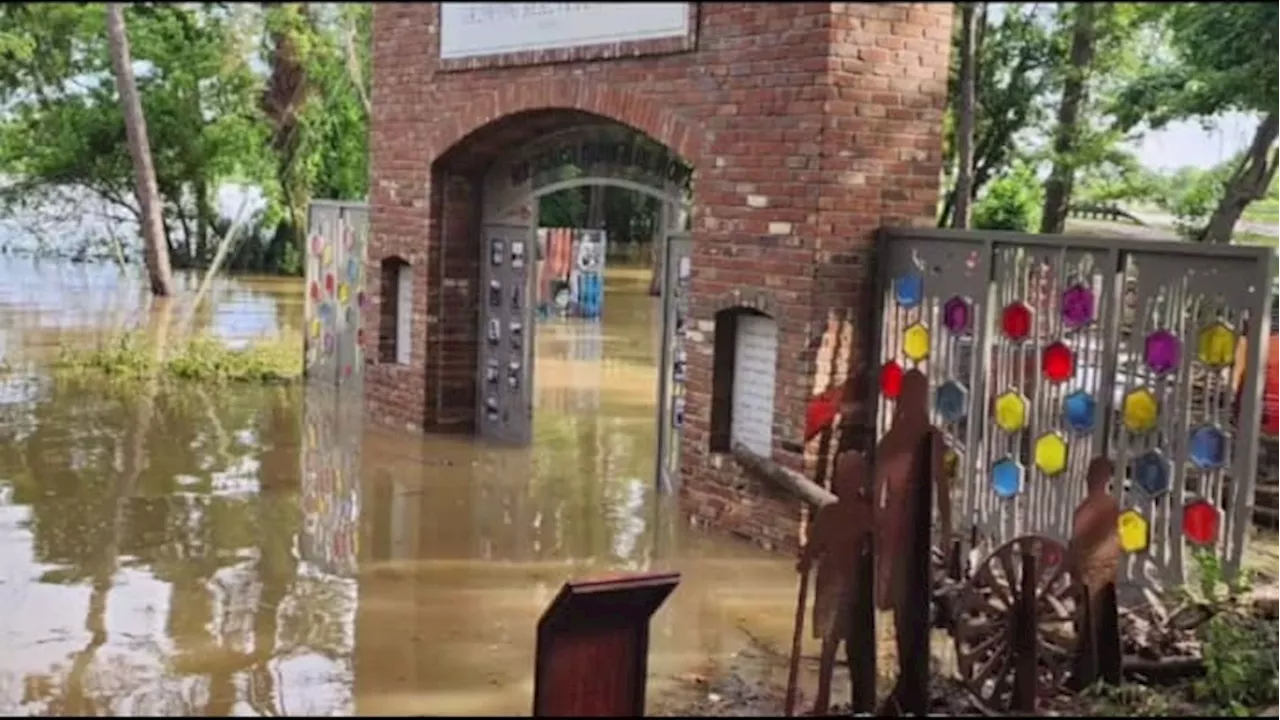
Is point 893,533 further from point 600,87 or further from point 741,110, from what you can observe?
point 600,87

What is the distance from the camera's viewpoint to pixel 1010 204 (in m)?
13.6

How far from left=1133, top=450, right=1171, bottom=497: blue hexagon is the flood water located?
5.54 feet

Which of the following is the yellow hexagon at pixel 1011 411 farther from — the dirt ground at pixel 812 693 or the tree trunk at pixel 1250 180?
the tree trunk at pixel 1250 180

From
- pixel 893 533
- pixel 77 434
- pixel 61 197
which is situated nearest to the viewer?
pixel 893 533

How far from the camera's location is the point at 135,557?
7156mm

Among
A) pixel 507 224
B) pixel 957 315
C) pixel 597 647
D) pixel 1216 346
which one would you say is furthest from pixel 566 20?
pixel 507 224

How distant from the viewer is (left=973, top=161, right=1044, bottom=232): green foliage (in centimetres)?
1337

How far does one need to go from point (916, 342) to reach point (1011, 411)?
657mm

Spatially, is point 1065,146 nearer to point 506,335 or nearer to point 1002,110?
point 1002,110

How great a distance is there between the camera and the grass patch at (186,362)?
45.8 ft

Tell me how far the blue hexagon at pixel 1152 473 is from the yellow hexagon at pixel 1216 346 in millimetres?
485

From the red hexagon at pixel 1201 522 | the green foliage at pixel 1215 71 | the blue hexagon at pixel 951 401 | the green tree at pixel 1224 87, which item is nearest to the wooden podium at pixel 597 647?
the red hexagon at pixel 1201 522

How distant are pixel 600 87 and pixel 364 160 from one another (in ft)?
26.9

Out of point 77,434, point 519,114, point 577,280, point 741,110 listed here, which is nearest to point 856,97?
point 741,110
